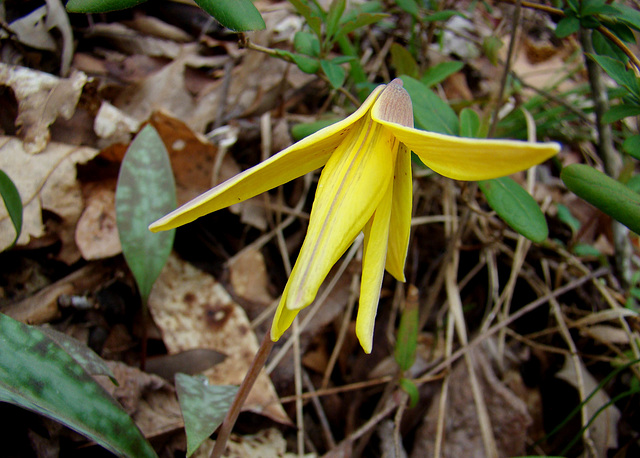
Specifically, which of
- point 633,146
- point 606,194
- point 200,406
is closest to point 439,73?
point 633,146

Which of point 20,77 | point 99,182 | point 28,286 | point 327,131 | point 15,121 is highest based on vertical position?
point 327,131

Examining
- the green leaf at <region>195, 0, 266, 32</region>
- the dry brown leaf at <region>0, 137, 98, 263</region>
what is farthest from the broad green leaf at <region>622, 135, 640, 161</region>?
the dry brown leaf at <region>0, 137, 98, 263</region>

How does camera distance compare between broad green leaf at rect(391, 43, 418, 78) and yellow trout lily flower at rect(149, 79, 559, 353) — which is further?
broad green leaf at rect(391, 43, 418, 78)

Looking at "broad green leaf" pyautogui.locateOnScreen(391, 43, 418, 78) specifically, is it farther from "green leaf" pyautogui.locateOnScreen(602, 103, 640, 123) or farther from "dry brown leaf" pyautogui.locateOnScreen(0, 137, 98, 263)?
"dry brown leaf" pyautogui.locateOnScreen(0, 137, 98, 263)

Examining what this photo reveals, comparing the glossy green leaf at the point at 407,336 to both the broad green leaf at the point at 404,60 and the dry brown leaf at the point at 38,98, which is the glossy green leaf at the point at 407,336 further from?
the dry brown leaf at the point at 38,98

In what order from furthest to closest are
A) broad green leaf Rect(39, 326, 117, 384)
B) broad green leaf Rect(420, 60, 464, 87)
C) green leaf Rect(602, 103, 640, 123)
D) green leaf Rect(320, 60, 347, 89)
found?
broad green leaf Rect(420, 60, 464, 87), green leaf Rect(320, 60, 347, 89), green leaf Rect(602, 103, 640, 123), broad green leaf Rect(39, 326, 117, 384)

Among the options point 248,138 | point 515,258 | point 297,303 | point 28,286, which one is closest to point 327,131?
point 297,303

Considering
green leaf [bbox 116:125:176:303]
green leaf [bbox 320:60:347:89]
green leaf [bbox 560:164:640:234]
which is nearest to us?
green leaf [bbox 560:164:640:234]

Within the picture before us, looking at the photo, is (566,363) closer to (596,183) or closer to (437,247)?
(437,247)

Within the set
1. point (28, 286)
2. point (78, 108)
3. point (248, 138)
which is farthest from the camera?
point (248, 138)
